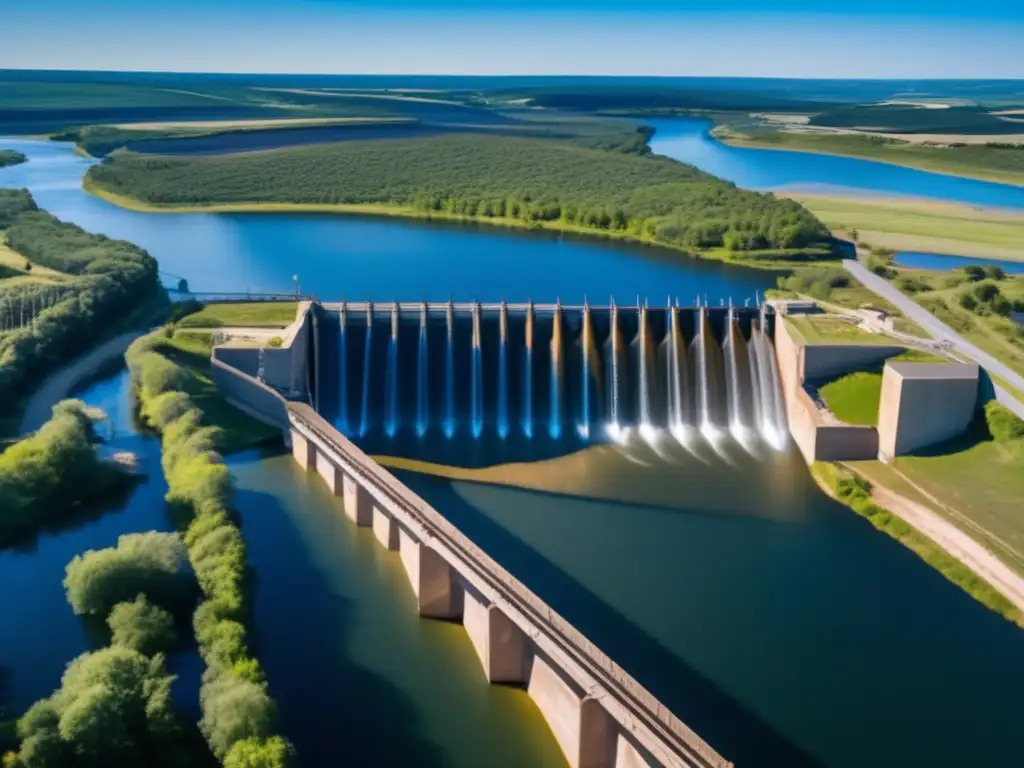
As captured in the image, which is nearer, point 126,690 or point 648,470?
point 126,690

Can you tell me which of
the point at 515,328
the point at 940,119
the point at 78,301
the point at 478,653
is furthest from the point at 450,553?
the point at 940,119

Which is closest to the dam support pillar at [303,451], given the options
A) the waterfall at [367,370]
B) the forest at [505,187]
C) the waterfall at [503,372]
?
the waterfall at [367,370]

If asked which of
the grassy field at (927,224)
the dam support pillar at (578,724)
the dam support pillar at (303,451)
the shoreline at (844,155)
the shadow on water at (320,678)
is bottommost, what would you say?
the shadow on water at (320,678)

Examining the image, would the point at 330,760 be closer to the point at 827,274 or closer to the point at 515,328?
the point at 515,328

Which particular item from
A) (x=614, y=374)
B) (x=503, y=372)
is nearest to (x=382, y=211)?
(x=503, y=372)

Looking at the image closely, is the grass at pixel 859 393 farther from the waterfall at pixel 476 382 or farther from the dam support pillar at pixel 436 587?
the dam support pillar at pixel 436 587

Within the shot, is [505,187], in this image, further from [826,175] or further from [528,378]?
[528,378]

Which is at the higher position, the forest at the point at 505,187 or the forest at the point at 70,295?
the forest at the point at 505,187

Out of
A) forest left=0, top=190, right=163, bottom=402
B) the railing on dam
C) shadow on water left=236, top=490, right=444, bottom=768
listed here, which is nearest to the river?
shadow on water left=236, top=490, right=444, bottom=768
